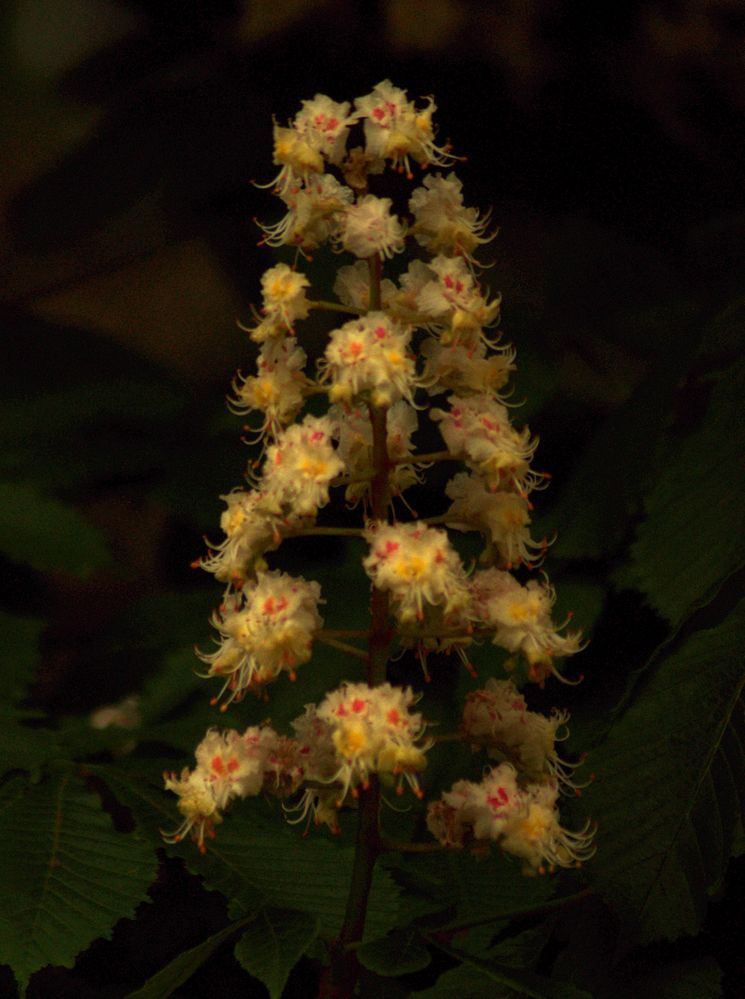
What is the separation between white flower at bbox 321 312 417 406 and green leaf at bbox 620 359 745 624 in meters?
0.20

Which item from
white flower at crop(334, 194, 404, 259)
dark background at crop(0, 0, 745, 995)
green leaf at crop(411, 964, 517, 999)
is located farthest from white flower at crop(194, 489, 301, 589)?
dark background at crop(0, 0, 745, 995)

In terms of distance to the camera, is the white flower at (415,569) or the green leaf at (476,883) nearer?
the white flower at (415,569)

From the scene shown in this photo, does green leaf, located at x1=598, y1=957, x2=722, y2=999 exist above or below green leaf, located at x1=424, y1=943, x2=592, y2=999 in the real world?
above

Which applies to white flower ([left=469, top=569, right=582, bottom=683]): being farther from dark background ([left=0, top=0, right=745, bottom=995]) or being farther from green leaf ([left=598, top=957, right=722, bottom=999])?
dark background ([left=0, top=0, right=745, bottom=995])

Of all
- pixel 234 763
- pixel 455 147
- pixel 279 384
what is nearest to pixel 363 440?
pixel 279 384

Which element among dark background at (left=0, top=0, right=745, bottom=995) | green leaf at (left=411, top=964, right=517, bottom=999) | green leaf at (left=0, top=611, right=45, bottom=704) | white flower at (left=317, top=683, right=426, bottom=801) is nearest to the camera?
white flower at (left=317, top=683, right=426, bottom=801)

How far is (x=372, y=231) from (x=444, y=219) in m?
0.03

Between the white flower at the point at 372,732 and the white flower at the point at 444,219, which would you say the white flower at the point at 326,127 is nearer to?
the white flower at the point at 444,219

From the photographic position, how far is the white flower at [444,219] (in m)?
0.56

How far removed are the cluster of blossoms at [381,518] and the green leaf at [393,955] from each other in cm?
5

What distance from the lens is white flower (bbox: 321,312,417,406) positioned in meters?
0.52

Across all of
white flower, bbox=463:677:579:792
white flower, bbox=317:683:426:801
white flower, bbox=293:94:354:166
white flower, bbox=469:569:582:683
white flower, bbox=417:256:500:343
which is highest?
white flower, bbox=293:94:354:166

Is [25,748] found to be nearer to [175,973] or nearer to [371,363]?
[175,973]

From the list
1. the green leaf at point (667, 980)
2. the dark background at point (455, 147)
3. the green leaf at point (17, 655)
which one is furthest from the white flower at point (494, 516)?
the dark background at point (455, 147)
